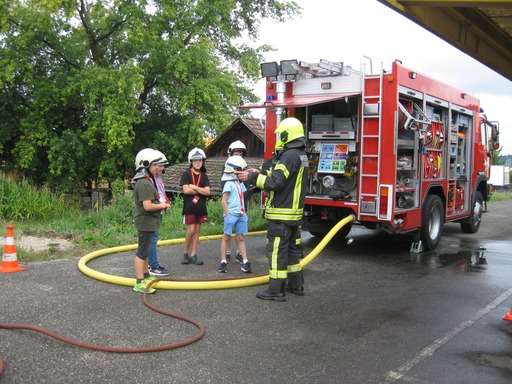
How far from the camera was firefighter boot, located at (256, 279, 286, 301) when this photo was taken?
5023mm

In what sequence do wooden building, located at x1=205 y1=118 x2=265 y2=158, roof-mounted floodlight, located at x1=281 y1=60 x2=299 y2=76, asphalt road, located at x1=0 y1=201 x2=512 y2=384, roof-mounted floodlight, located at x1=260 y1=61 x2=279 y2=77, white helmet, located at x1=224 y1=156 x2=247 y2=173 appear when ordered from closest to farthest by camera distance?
asphalt road, located at x1=0 y1=201 x2=512 y2=384, white helmet, located at x1=224 y1=156 x2=247 y2=173, roof-mounted floodlight, located at x1=281 y1=60 x2=299 y2=76, roof-mounted floodlight, located at x1=260 y1=61 x2=279 y2=77, wooden building, located at x1=205 y1=118 x2=265 y2=158

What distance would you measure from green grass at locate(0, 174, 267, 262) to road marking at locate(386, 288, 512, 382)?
5196mm

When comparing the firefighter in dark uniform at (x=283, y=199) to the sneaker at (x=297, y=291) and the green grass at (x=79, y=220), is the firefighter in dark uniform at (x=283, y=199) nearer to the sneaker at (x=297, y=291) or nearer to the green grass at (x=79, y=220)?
the sneaker at (x=297, y=291)

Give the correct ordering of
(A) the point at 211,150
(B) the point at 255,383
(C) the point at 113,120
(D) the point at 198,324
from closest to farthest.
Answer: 1. (B) the point at 255,383
2. (D) the point at 198,324
3. (C) the point at 113,120
4. (A) the point at 211,150

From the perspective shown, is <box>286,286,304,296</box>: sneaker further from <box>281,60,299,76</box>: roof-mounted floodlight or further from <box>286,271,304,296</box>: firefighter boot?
<box>281,60,299,76</box>: roof-mounted floodlight

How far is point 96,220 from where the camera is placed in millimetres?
9797

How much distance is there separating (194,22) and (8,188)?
15906mm

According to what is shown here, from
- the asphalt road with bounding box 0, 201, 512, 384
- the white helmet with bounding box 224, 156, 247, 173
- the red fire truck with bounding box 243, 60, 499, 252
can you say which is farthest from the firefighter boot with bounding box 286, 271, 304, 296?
the red fire truck with bounding box 243, 60, 499, 252

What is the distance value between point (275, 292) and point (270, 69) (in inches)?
157

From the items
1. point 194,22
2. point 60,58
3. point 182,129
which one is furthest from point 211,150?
point 60,58

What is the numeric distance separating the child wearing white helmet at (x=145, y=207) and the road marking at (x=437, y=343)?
280 centimetres

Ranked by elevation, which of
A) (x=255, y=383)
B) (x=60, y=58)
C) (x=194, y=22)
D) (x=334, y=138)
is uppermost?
(x=194, y=22)

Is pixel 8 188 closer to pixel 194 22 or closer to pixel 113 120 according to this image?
pixel 113 120

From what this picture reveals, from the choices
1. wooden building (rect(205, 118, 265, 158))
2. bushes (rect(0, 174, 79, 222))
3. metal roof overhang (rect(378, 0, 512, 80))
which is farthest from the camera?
wooden building (rect(205, 118, 265, 158))
